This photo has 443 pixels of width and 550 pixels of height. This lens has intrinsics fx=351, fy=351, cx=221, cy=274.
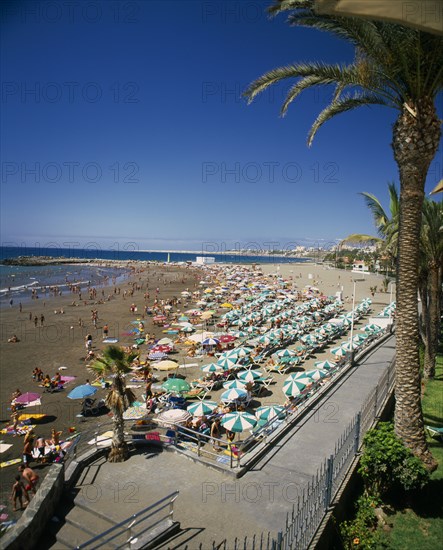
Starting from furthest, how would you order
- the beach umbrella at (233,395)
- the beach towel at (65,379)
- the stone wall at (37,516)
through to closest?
the beach towel at (65,379)
the beach umbrella at (233,395)
the stone wall at (37,516)

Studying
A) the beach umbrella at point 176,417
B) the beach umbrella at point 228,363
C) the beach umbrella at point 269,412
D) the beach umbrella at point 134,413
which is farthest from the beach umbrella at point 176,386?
the beach umbrella at point 269,412

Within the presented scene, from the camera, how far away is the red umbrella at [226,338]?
24406 mm

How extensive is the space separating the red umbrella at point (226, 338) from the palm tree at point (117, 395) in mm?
15140

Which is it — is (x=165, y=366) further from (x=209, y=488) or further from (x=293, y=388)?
(x=209, y=488)

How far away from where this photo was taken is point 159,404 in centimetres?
1631

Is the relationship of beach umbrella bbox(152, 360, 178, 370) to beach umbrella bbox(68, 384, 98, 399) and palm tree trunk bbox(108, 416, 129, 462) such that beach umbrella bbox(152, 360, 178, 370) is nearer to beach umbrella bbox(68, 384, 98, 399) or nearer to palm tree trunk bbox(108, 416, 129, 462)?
beach umbrella bbox(68, 384, 98, 399)

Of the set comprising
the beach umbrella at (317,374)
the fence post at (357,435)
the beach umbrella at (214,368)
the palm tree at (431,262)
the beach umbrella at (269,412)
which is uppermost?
the palm tree at (431,262)

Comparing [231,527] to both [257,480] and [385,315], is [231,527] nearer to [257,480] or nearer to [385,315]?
[257,480]

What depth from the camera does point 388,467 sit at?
26.0ft

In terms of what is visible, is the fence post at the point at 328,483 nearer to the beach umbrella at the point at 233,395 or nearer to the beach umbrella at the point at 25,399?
the beach umbrella at the point at 233,395

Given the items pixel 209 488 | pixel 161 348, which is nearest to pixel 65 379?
pixel 161 348

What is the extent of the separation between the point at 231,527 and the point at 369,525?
3267 mm

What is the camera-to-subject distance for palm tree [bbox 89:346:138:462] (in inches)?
362

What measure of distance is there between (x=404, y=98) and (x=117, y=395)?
1028 cm
